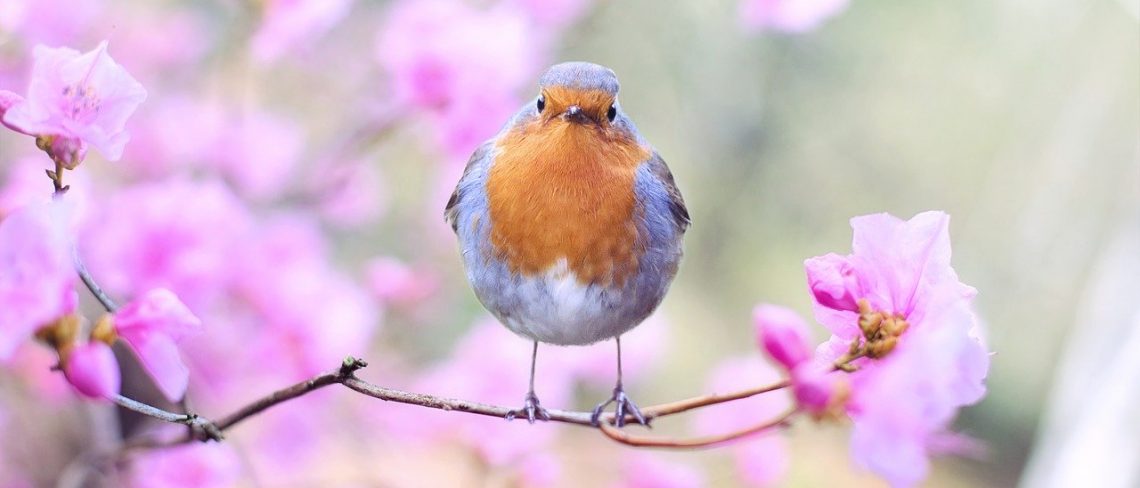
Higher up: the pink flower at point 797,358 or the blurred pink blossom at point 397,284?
the blurred pink blossom at point 397,284

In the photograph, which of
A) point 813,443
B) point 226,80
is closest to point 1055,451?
point 813,443

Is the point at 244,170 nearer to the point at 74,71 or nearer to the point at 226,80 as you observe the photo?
the point at 226,80

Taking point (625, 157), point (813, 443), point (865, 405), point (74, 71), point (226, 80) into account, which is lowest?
point (865, 405)

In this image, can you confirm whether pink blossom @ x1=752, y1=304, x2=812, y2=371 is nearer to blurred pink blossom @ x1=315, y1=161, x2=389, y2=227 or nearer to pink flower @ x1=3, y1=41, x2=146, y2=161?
pink flower @ x1=3, y1=41, x2=146, y2=161

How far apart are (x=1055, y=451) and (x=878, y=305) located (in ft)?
11.6

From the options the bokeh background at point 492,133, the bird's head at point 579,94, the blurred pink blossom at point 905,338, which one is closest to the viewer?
the blurred pink blossom at point 905,338

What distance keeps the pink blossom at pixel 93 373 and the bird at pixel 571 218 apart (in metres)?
0.33

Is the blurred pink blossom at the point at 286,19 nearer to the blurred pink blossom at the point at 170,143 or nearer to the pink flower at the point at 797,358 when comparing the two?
the blurred pink blossom at the point at 170,143

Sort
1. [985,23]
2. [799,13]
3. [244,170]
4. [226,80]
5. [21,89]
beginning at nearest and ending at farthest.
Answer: [799,13] → [21,89] → [244,170] → [226,80] → [985,23]

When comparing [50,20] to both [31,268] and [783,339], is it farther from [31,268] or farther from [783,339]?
[783,339]

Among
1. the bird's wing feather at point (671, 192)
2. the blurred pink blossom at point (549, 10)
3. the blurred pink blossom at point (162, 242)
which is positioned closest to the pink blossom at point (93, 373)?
the bird's wing feather at point (671, 192)

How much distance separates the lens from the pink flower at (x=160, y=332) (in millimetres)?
721

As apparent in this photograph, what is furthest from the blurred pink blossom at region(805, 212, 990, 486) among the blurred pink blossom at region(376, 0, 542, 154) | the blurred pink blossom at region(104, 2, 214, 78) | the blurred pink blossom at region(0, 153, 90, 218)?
the blurred pink blossom at region(104, 2, 214, 78)

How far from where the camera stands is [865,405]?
25.2 inches
